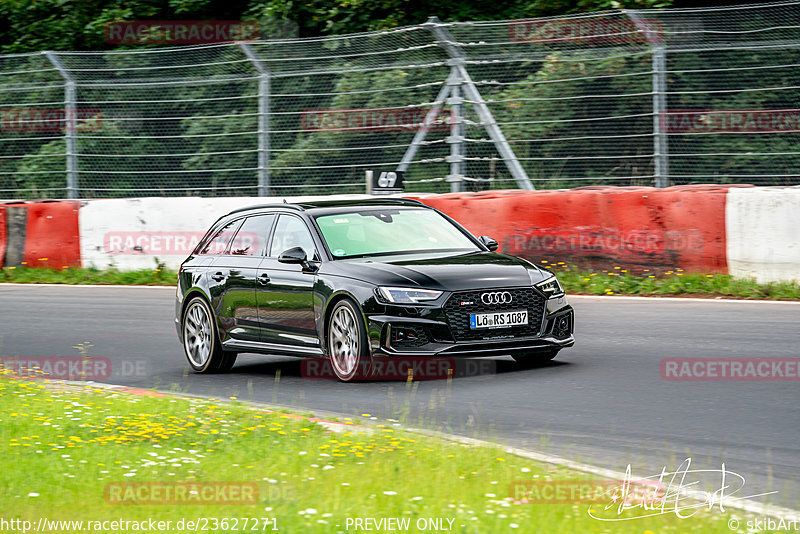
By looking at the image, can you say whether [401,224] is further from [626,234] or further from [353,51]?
[353,51]

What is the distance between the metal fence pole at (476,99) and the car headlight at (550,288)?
8012mm

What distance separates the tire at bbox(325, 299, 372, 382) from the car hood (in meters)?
0.29

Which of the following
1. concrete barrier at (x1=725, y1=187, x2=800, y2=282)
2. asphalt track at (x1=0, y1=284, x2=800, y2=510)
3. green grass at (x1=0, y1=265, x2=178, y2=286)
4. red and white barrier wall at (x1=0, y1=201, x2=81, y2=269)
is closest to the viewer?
asphalt track at (x1=0, y1=284, x2=800, y2=510)

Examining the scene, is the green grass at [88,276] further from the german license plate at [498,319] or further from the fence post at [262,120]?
the german license plate at [498,319]

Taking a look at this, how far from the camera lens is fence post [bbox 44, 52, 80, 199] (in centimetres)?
2195

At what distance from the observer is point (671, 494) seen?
5.99 meters

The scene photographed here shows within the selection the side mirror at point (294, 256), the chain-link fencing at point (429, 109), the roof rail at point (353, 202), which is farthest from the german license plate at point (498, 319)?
the chain-link fencing at point (429, 109)

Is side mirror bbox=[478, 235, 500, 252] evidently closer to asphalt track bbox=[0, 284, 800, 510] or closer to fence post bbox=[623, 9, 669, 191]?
asphalt track bbox=[0, 284, 800, 510]

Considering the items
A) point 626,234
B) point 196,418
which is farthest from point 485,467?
point 626,234

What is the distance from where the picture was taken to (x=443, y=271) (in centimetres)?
1047

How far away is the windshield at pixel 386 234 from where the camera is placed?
36.8ft

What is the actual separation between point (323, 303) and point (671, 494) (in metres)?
5.15

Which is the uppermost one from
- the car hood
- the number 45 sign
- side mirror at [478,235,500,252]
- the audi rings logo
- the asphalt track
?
the number 45 sign

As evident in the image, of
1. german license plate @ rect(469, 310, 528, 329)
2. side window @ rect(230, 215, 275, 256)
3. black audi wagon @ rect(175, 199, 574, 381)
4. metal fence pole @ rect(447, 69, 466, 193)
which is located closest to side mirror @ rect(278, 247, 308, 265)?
black audi wagon @ rect(175, 199, 574, 381)
